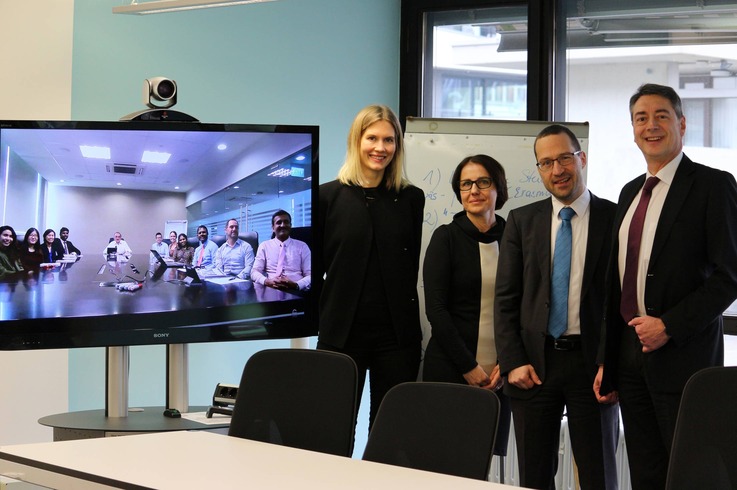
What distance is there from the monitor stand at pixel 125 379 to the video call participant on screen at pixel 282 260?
562 millimetres

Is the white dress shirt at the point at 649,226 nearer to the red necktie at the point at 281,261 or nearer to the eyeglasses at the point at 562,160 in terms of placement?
the eyeglasses at the point at 562,160

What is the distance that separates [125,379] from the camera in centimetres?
459

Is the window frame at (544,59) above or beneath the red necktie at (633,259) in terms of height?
above

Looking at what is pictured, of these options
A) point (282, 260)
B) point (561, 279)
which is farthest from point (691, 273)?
point (282, 260)

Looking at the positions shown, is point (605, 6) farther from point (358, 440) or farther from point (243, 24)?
point (358, 440)

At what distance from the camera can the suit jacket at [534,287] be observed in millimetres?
3930

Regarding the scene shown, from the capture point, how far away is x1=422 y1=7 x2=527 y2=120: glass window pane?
20.6 ft

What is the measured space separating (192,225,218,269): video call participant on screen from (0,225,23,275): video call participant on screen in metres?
0.82

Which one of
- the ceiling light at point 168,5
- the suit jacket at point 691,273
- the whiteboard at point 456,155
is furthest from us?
the whiteboard at point 456,155

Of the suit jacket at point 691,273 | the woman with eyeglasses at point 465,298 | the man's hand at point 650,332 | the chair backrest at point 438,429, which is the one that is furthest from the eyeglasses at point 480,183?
the chair backrest at point 438,429

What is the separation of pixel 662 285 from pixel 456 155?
177cm

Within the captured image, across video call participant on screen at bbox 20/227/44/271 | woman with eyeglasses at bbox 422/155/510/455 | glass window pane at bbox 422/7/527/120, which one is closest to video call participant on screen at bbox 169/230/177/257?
video call participant on screen at bbox 20/227/44/271

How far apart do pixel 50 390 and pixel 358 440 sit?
6.77 feet

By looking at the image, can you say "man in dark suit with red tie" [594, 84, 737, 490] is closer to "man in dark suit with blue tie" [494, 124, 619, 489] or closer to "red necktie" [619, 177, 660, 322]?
"red necktie" [619, 177, 660, 322]
